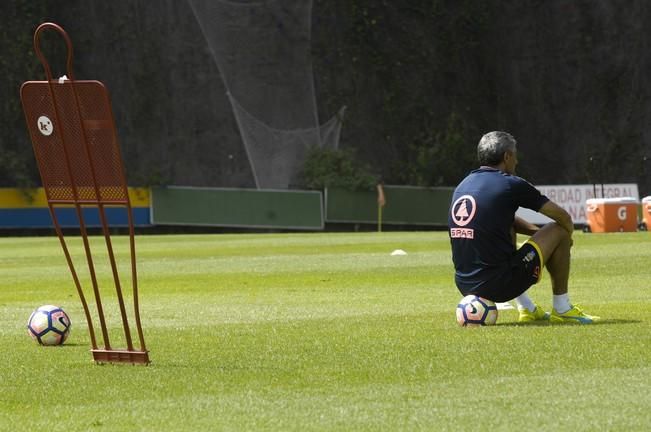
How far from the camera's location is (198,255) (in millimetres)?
27781

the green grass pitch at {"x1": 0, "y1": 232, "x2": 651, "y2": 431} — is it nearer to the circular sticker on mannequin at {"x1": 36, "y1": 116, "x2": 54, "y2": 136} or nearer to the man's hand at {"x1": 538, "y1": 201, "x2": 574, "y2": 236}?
the man's hand at {"x1": 538, "y1": 201, "x2": 574, "y2": 236}

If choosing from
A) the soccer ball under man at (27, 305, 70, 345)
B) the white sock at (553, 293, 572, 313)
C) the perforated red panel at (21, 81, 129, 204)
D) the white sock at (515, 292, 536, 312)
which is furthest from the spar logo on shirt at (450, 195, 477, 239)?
the perforated red panel at (21, 81, 129, 204)

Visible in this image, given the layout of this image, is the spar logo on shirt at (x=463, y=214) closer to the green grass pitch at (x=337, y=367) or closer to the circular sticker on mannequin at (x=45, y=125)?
the green grass pitch at (x=337, y=367)

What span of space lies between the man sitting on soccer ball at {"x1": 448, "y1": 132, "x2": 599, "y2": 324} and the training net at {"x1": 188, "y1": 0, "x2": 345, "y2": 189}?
3680 centimetres

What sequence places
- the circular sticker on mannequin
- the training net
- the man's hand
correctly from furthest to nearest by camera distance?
the training net → the man's hand → the circular sticker on mannequin

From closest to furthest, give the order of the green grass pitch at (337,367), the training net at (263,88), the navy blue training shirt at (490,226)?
the green grass pitch at (337,367) < the navy blue training shirt at (490,226) < the training net at (263,88)

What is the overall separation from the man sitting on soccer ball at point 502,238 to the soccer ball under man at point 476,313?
91mm

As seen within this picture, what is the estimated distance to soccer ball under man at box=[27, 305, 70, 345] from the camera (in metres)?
10.2

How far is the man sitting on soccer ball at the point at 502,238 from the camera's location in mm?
10711

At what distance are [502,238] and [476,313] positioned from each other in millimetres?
626

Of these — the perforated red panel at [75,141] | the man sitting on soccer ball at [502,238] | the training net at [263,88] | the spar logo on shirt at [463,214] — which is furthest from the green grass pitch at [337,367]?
the training net at [263,88]

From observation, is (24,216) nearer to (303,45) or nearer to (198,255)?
(303,45)

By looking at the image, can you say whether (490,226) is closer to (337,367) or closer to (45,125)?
(337,367)

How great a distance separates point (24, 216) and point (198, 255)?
18765mm
